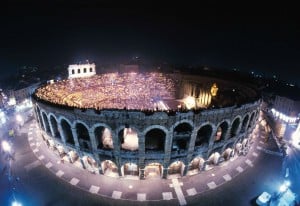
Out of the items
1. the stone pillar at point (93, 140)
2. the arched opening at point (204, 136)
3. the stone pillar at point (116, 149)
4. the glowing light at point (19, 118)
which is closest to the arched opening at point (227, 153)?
the arched opening at point (204, 136)

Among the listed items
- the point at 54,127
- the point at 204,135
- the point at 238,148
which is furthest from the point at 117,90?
the point at 238,148

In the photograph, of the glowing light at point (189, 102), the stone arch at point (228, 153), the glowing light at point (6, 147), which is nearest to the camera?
the stone arch at point (228, 153)

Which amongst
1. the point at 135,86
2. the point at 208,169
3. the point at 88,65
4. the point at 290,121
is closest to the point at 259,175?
the point at 208,169

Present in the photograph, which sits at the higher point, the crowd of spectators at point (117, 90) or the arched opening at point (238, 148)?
the crowd of spectators at point (117, 90)

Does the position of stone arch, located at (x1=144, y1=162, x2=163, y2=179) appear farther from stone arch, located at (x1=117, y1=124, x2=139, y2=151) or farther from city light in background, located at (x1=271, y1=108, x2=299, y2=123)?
city light in background, located at (x1=271, y1=108, x2=299, y2=123)

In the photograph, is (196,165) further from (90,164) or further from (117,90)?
(117,90)

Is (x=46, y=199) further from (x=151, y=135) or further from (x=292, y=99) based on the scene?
(x=292, y=99)

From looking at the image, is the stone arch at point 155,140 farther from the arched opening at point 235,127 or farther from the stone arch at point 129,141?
A: the arched opening at point 235,127
